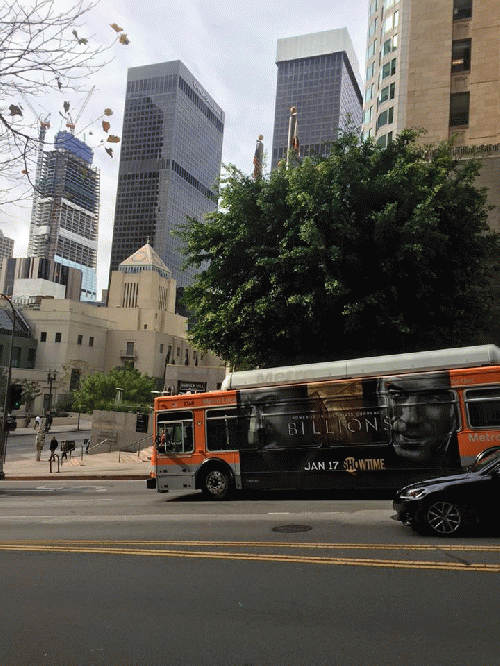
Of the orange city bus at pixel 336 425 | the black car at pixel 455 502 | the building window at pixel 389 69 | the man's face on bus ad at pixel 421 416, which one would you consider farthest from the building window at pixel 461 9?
the black car at pixel 455 502

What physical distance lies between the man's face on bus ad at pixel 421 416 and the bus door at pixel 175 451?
18.2ft

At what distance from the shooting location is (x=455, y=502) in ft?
28.2

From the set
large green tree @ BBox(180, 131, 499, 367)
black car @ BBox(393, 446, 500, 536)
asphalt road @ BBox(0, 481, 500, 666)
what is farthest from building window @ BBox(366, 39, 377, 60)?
black car @ BBox(393, 446, 500, 536)

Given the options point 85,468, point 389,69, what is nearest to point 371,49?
point 389,69

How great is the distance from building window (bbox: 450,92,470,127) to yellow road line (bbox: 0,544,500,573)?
3818 centimetres

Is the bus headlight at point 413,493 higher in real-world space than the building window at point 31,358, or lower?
lower

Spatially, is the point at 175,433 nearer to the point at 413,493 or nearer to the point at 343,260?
the point at 343,260

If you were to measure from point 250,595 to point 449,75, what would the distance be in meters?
42.2

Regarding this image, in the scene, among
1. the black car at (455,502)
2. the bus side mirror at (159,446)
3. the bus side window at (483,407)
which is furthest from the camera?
the bus side mirror at (159,446)

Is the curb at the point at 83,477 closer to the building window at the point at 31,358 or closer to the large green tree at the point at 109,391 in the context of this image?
the large green tree at the point at 109,391

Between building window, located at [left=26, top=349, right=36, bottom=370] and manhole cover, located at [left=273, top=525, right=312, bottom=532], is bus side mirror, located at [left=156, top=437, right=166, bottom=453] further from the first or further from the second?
building window, located at [left=26, top=349, right=36, bottom=370]

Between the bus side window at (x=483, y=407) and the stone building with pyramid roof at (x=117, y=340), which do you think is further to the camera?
the stone building with pyramid roof at (x=117, y=340)

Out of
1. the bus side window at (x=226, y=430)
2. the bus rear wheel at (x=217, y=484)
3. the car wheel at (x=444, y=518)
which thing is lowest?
the bus rear wheel at (x=217, y=484)

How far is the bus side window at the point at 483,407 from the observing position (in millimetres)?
12914
